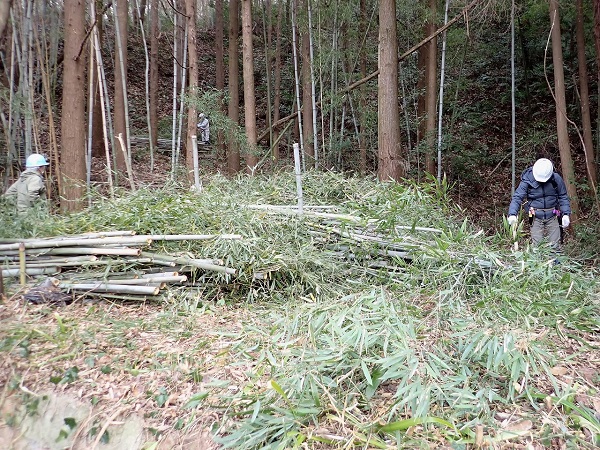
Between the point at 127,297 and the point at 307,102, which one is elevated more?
the point at 307,102

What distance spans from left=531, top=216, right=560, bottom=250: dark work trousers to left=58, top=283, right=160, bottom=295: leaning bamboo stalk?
4045 mm

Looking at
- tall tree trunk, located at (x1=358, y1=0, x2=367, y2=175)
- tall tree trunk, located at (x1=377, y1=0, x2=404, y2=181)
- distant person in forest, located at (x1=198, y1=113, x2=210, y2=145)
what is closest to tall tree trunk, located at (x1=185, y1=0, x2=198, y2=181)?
tall tree trunk, located at (x1=377, y1=0, x2=404, y2=181)

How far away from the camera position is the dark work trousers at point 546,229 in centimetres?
515

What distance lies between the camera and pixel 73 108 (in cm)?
595

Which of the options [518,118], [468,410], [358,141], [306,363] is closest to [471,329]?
[468,410]

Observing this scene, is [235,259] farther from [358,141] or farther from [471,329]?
[358,141]

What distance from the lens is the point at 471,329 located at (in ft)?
9.01

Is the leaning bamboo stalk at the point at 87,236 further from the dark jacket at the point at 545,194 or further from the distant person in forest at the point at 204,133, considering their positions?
the distant person in forest at the point at 204,133

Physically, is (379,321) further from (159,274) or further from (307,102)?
(307,102)

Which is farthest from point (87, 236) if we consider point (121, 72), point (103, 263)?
point (121, 72)

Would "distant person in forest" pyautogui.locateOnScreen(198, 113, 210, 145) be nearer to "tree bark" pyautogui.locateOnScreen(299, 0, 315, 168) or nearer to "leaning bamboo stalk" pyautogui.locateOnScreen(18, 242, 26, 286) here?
"tree bark" pyautogui.locateOnScreen(299, 0, 315, 168)

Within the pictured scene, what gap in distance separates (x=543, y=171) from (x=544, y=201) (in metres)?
0.35

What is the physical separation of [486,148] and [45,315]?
1175 centimetres

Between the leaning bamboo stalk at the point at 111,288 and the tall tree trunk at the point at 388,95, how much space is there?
13.1 feet
